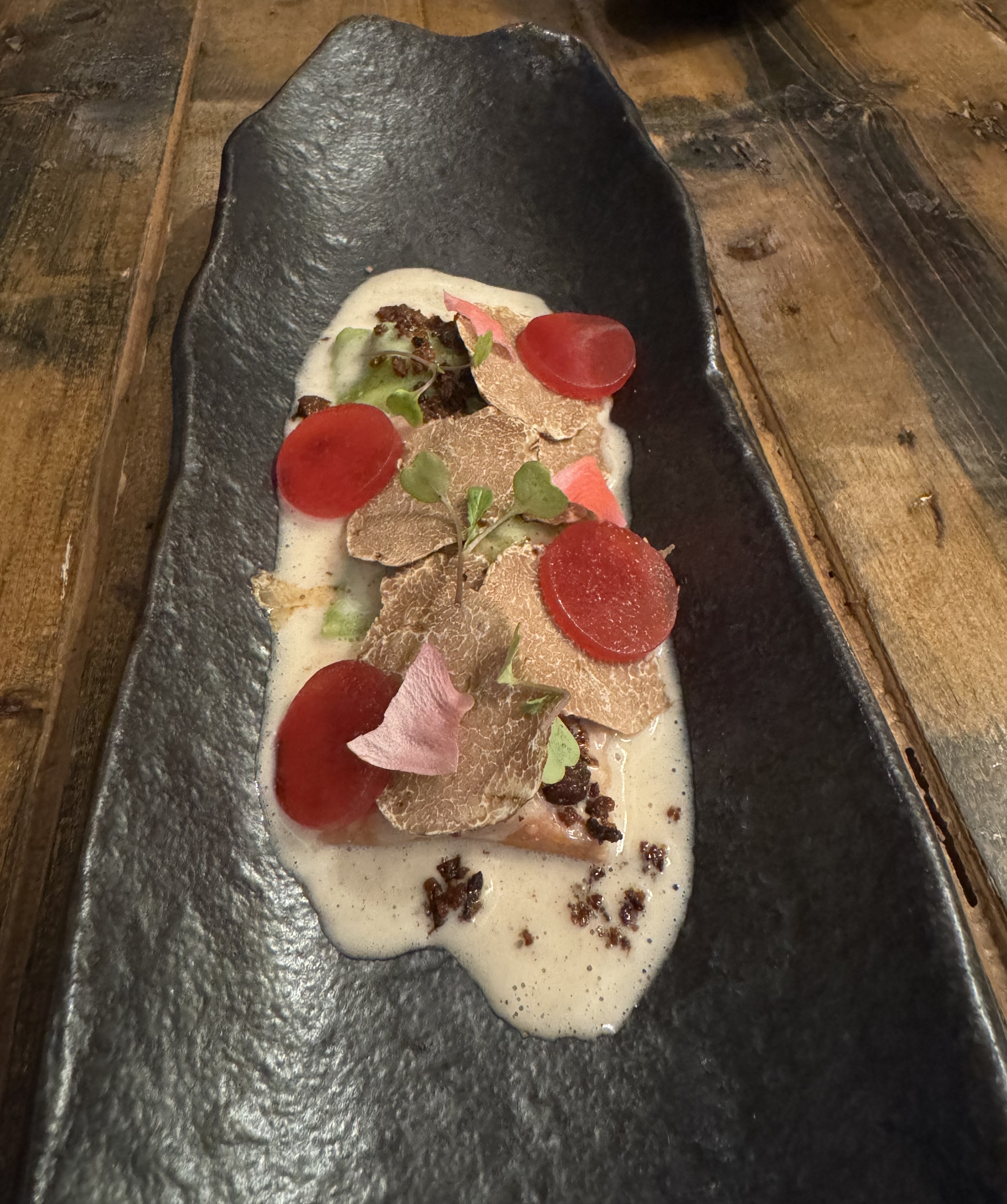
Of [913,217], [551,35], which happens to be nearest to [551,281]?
[551,35]

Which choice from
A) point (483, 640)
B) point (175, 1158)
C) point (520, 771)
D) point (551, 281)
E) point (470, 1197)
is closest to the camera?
point (175, 1158)

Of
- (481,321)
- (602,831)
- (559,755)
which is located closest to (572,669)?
(559,755)

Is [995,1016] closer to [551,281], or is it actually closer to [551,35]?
[551,281]

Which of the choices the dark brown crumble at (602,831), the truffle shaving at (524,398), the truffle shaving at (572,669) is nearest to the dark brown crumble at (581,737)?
the truffle shaving at (572,669)

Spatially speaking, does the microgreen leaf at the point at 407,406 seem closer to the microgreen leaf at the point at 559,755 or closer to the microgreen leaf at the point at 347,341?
the microgreen leaf at the point at 347,341

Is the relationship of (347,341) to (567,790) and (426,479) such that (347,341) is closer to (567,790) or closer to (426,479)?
A: (426,479)

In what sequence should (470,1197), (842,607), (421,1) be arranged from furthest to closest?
(421,1), (842,607), (470,1197)
